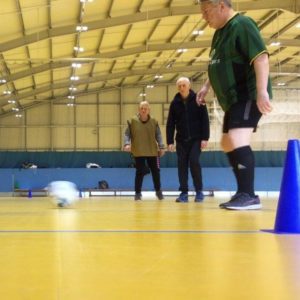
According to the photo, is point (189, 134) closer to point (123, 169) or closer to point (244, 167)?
point (244, 167)

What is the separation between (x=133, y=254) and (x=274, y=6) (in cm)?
1795

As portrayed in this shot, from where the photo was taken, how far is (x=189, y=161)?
582 centimetres

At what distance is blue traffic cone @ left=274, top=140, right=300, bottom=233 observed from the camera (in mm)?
2117

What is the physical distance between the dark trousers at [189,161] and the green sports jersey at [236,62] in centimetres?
209

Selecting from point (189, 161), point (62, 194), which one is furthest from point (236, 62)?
point (189, 161)

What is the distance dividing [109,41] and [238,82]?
20548mm

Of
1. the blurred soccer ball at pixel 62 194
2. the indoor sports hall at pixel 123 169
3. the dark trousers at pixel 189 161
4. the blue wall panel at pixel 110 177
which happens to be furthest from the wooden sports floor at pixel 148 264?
the blue wall panel at pixel 110 177

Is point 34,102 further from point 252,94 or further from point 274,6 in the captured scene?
point 252,94

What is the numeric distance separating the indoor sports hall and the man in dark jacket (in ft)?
1.38

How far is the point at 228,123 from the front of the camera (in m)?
3.56

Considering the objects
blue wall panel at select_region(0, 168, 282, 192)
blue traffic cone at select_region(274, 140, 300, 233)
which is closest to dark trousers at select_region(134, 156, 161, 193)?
blue traffic cone at select_region(274, 140, 300, 233)

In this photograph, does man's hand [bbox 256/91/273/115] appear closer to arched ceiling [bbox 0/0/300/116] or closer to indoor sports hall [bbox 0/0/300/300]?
indoor sports hall [bbox 0/0/300/300]

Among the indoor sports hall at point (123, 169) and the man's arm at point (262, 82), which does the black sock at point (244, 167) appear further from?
the man's arm at point (262, 82)

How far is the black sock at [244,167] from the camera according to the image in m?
3.53
